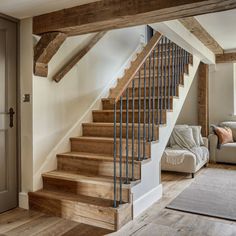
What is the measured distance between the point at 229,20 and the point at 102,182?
250 centimetres

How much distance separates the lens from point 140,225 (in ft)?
7.97

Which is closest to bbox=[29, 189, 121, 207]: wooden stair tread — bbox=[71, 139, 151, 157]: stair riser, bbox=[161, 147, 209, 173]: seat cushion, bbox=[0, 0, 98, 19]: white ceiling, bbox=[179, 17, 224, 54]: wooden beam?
bbox=[71, 139, 151, 157]: stair riser

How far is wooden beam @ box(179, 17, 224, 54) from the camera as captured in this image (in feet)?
10.9

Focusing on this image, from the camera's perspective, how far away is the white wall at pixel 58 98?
9.27 feet

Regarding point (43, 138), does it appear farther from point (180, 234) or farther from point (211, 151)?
point (211, 151)

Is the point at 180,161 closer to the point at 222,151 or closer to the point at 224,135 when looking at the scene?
the point at 222,151

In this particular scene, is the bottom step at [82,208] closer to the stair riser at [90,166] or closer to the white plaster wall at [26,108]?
the white plaster wall at [26,108]

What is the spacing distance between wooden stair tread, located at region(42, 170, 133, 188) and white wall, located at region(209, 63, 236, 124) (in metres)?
4.14

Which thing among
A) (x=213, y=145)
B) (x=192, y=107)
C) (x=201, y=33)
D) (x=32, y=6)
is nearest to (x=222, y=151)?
(x=213, y=145)

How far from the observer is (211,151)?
5.38 meters

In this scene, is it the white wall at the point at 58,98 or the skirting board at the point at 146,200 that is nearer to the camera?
the skirting board at the point at 146,200

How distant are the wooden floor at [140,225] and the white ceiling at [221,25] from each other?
2.26 metres

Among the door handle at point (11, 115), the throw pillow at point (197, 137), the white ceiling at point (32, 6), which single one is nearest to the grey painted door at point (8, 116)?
the door handle at point (11, 115)

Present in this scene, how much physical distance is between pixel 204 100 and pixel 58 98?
378 cm
